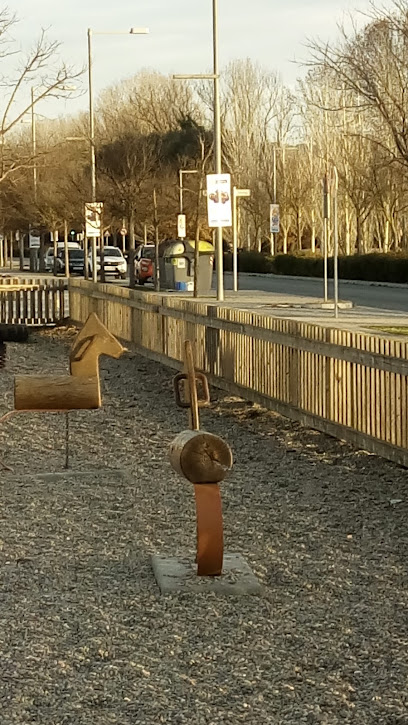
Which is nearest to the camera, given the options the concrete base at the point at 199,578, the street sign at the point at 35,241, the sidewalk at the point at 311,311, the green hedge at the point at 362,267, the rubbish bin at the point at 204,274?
the concrete base at the point at 199,578

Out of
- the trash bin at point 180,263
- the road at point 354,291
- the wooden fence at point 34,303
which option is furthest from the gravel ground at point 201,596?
the trash bin at point 180,263

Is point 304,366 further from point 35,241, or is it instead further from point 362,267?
point 35,241

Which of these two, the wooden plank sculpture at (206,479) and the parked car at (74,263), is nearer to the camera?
the wooden plank sculpture at (206,479)

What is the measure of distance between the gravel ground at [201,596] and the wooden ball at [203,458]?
0.61 m

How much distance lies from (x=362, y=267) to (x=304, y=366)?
41.9m

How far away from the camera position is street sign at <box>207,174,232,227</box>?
31781 mm

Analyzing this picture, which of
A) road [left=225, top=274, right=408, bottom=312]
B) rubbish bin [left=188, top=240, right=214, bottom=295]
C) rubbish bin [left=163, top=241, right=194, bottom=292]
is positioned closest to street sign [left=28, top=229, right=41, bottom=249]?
road [left=225, top=274, right=408, bottom=312]

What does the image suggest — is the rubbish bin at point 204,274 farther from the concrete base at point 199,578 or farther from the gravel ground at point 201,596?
the concrete base at point 199,578

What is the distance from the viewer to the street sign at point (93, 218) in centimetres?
4391

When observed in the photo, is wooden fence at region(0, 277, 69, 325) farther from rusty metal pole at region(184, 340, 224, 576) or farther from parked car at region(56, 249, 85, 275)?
parked car at region(56, 249, 85, 275)

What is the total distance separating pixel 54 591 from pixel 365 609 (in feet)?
5.03

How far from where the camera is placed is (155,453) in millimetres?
11945

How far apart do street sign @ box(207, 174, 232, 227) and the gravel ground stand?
64.7 ft

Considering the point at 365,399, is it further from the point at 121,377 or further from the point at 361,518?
the point at 121,377
